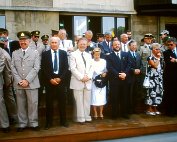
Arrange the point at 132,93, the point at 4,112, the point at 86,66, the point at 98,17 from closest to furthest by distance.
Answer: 1. the point at 4,112
2. the point at 86,66
3. the point at 132,93
4. the point at 98,17

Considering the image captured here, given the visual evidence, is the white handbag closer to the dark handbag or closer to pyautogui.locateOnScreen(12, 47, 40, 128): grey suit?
the dark handbag

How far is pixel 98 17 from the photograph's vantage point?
1280 centimetres

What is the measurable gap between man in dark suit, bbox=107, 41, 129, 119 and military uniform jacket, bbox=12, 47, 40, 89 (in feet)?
5.55

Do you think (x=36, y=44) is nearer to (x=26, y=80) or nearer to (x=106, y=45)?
(x=26, y=80)

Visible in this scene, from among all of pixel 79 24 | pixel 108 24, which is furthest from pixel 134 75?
pixel 108 24

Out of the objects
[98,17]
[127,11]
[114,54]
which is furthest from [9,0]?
[114,54]

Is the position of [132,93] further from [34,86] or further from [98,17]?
[98,17]

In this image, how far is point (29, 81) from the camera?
6.14 metres

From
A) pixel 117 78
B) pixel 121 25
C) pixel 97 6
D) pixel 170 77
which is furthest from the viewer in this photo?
pixel 121 25

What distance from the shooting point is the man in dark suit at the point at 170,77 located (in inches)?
297

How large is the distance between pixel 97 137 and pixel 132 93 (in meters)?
1.76

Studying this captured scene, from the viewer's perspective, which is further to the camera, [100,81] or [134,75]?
[134,75]

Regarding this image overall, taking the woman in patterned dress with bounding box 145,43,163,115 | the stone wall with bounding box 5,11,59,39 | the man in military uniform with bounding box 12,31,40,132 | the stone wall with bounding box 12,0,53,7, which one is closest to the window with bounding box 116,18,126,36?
the stone wall with bounding box 5,11,59,39

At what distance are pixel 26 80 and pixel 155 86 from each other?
292 centimetres
